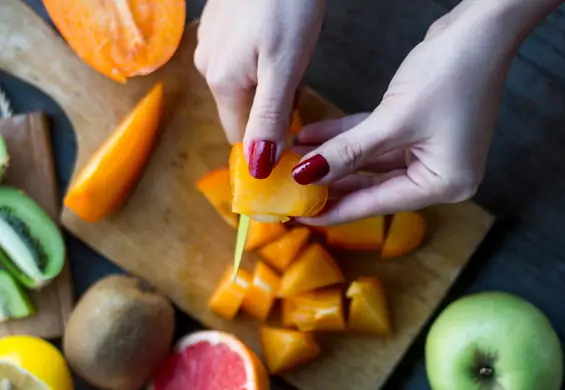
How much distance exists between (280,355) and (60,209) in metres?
0.45

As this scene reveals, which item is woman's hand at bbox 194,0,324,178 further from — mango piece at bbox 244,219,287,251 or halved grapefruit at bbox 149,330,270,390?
halved grapefruit at bbox 149,330,270,390

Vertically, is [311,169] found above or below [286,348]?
above

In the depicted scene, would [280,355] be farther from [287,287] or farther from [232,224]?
[232,224]

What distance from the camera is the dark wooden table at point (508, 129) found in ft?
3.77

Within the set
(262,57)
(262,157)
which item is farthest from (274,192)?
(262,57)

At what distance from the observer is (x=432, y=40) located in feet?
2.75

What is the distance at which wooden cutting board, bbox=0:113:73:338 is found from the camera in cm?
117

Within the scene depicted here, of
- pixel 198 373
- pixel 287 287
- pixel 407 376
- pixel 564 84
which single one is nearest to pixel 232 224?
pixel 287 287

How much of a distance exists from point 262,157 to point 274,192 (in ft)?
0.20

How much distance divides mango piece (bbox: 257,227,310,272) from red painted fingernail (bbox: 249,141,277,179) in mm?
285

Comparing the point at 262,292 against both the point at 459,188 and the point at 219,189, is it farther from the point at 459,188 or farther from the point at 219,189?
the point at 459,188

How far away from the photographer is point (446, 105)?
32.3 inches

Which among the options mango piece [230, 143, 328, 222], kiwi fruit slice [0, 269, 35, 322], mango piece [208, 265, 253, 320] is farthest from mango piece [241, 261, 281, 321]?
kiwi fruit slice [0, 269, 35, 322]

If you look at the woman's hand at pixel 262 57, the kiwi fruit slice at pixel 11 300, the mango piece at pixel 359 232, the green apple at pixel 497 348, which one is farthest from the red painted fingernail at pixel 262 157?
the kiwi fruit slice at pixel 11 300
